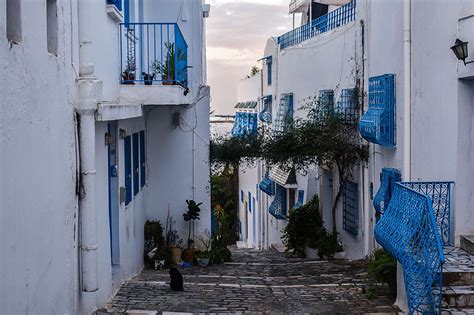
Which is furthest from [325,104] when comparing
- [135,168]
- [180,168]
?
[135,168]

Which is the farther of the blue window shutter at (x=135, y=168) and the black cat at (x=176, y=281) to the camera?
the blue window shutter at (x=135, y=168)

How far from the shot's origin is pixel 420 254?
292 inches

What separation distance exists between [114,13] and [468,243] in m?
6.19

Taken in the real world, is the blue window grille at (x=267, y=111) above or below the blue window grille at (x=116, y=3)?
below

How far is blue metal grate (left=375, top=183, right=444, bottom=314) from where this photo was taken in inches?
284

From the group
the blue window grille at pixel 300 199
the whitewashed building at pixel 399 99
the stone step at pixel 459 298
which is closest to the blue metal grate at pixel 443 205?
the whitewashed building at pixel 399 99

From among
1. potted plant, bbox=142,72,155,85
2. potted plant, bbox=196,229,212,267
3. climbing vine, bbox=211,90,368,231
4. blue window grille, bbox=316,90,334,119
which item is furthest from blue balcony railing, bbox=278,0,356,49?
potted plant, bbox=196,229,212,267

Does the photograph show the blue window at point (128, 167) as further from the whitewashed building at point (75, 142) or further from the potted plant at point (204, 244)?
the potted plant at point (204, 244)

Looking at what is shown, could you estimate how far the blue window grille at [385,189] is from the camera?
489 inches

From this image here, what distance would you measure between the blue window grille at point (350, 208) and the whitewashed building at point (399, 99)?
1.0 inches

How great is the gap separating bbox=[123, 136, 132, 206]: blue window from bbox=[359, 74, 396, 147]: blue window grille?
434 cm

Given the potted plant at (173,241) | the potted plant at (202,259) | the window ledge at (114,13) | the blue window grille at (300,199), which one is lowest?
the potted plant at (202,259)

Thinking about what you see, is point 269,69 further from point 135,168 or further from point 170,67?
point 170,67

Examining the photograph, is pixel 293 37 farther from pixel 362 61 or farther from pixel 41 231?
pixel 41 231
